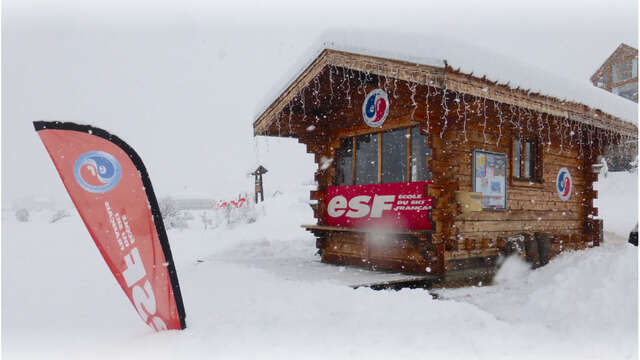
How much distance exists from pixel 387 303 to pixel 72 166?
12.0 feet

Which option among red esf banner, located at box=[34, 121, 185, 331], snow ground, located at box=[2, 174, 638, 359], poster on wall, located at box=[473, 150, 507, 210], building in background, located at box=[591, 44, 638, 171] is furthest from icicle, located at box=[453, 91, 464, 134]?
building in background, located at box=[591, 44, 638, 171]

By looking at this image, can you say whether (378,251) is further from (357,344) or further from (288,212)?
(288,212)

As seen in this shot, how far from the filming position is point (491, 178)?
27.2 feet

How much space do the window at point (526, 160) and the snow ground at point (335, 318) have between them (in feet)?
6.78

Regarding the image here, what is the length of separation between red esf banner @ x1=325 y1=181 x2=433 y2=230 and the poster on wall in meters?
1.07

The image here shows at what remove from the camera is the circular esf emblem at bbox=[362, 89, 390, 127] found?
28.2 feet

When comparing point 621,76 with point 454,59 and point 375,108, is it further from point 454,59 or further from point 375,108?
point 454,59

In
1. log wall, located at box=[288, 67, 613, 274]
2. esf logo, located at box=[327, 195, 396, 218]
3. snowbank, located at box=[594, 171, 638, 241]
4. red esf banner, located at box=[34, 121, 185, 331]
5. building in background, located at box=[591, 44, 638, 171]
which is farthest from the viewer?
building in background, located at box=[591, 44, 638, 171]

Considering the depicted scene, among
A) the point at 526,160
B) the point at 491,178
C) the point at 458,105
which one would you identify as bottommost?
the point at 491,178

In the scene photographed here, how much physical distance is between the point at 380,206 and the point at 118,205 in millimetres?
5462

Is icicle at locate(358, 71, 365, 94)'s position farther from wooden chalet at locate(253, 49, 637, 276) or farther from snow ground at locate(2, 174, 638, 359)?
snow ground at locate(2, 174, 638, 359)

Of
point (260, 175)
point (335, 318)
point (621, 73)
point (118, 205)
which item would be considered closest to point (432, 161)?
point (335, 318)

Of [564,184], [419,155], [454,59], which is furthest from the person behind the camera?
[564,184]

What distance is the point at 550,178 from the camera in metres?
9.67
